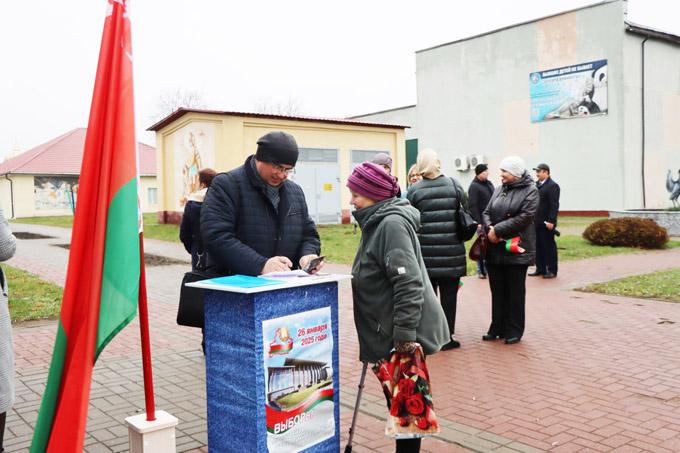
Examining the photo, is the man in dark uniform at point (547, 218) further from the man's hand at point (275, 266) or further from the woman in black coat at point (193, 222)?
the man's hand at point (275, 266)

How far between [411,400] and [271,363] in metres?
0.82

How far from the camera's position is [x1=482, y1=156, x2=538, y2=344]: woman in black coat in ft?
22.2

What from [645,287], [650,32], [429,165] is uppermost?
[650,32]

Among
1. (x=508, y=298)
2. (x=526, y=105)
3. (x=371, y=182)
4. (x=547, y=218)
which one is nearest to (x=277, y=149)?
(x=371, y=182)

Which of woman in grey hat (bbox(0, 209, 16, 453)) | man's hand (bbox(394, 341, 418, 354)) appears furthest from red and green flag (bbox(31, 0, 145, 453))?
man's hand (bbox(394, 341, 418, 354))

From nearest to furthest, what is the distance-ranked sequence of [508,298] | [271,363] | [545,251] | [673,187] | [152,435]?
[152,435] → [271,363] → [508,298] → [545,251] → [673,187]

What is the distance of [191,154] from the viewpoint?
25.5m

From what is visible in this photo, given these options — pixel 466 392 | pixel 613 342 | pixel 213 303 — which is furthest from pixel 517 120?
pixel 213 303

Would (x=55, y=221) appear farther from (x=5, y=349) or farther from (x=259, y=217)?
(x=259, y=217)

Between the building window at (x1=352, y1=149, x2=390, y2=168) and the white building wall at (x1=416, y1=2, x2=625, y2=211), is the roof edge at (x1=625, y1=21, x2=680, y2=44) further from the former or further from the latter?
the building window at (x1=352, y1=149, x2=390, y2=168)

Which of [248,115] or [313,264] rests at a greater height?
[248,115]

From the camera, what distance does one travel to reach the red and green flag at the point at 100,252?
8.84 feet

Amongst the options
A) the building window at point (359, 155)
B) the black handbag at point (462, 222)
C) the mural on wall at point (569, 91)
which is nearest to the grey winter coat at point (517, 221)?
the black handbag at point (462, 222)

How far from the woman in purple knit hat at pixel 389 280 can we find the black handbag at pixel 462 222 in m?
2.96
